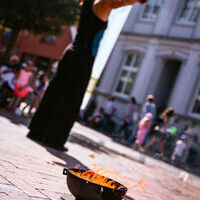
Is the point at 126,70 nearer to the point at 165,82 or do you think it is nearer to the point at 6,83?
the point at 165,82

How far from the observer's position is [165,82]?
2023 cm

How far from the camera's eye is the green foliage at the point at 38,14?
746 inches

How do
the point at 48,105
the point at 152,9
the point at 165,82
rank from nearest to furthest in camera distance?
1. the point at 48,105
2. the point at 165,82
3. the point at 152,9

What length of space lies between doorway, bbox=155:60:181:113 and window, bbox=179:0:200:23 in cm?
228

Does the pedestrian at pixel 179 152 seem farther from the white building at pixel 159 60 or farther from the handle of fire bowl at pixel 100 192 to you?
the handle of fire bowl at pixel 100 192

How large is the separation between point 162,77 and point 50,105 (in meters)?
14.4

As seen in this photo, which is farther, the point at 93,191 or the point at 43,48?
the point at 43,48

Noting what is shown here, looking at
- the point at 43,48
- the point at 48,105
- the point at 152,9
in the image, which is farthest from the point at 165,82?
the point at 48,105

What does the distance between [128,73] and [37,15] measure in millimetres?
Answer: 5565

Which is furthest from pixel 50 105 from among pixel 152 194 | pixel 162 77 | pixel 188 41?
pixel 162 77

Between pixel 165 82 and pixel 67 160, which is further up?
pixel 165 82

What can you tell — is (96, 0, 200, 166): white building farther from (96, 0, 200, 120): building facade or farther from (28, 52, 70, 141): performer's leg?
(28, 52, 70, 141): performer's leg

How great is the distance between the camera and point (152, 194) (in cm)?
518

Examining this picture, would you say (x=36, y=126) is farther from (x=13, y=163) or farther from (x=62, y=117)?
(x=13, y=163)
